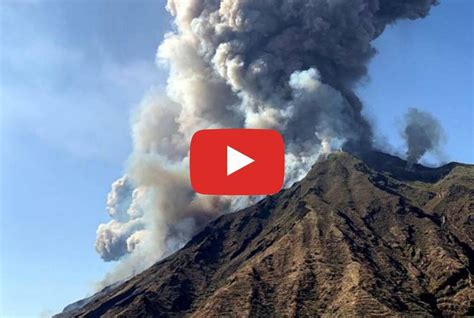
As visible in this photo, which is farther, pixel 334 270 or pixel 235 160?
pixel 334 270

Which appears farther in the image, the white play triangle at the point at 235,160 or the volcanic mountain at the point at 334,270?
the volcanic mountain at the point at 334,270

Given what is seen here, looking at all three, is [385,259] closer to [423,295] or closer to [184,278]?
[423,295]

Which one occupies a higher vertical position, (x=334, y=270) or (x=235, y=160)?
(x=334, y=270)

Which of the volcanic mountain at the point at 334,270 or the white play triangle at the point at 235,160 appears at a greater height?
the volcanic mountain at the point at 334,270

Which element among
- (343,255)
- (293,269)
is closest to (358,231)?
(343,255)
